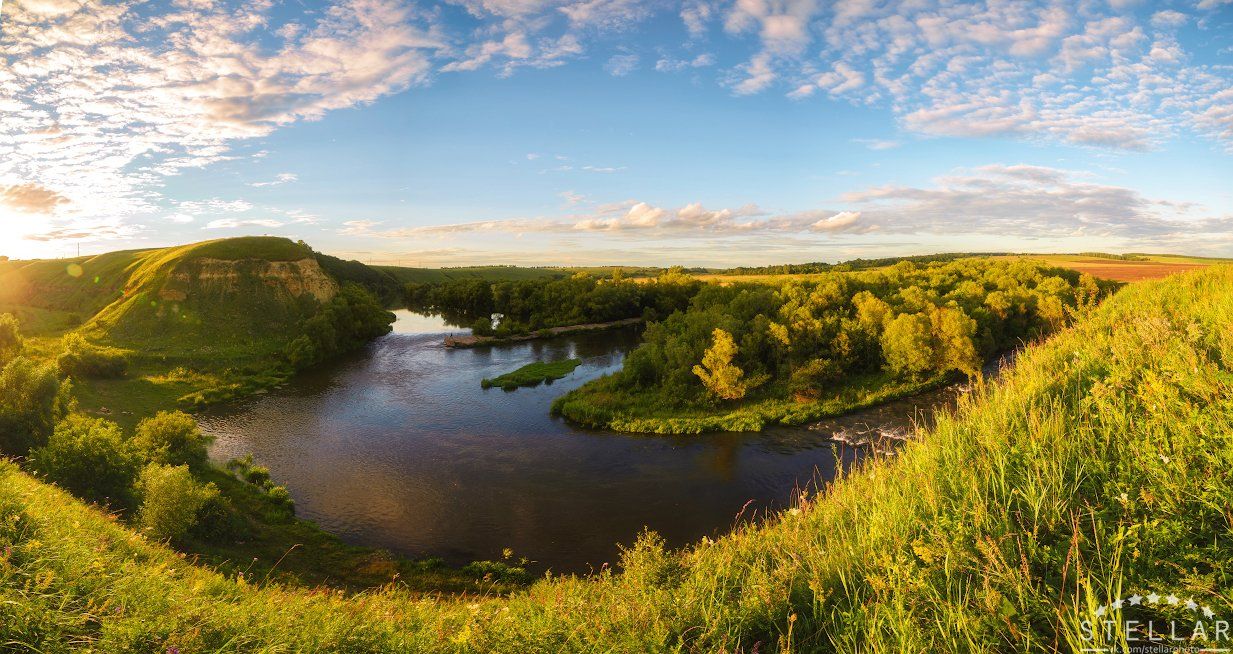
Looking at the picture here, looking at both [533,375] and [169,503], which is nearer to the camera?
[169,503]

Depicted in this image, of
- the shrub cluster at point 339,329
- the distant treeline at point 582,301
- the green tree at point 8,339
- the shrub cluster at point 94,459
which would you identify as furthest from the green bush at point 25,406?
the distant treeline at point 582,301

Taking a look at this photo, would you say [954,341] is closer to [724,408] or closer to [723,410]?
[724,408]

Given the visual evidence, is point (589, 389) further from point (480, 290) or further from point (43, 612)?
point (480, 290)

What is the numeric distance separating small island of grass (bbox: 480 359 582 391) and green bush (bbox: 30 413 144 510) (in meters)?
27.5

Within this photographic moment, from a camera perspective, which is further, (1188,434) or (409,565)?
(409,565)

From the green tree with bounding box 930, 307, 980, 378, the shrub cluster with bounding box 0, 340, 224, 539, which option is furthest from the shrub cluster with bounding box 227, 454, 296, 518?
the green tree with bounding box 930, 307, 980, 378

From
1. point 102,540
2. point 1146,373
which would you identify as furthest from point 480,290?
point 1146,373

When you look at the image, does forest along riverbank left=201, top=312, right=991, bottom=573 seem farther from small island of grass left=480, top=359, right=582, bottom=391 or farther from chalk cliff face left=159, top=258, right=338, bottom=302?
chalk cliff face left=159, top=258, right=338, bottom=302

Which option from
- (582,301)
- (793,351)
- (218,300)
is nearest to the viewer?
(793,351)

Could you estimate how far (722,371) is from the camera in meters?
37.7

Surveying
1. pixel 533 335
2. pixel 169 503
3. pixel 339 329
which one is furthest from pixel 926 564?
pixel 339 329

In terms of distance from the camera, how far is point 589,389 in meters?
42.4

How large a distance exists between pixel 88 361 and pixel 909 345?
229ft

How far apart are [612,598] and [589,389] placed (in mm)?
35800
